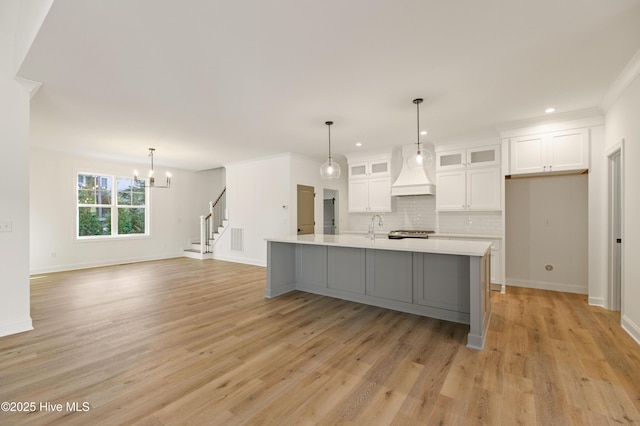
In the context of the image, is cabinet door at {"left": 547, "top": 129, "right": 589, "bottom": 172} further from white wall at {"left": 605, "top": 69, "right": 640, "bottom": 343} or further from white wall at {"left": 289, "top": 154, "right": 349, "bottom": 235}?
white wall at {"left": 289, "top": 154, "right": 349, "bottom": 235}

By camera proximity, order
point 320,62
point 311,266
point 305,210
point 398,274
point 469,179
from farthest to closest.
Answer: point 305,210, point 469,179, point 311,266, point 398,274, point 320,62

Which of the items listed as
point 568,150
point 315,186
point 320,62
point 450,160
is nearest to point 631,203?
point 568,150

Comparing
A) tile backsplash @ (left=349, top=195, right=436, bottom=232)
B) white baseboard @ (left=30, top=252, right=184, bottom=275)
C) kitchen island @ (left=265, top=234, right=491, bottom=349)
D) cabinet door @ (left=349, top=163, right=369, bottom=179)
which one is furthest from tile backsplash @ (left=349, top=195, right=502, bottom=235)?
white baseboard @ (left=30, top=252, right=184, bottom=275)

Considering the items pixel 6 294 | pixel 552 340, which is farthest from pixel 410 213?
pixel 6 294

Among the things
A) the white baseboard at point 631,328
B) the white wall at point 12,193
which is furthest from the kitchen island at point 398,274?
the white wall at point 12,193

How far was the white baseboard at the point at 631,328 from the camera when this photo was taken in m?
2.88

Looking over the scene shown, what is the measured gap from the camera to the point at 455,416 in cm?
184

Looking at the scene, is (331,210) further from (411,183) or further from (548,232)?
(548,232)

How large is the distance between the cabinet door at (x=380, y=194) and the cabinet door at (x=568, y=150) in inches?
109

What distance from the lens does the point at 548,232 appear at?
16.2 feet

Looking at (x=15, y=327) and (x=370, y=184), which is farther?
(x=370, y=184)

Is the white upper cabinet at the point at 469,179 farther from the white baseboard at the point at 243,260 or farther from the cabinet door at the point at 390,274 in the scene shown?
the white baseboard at the point at 243,260

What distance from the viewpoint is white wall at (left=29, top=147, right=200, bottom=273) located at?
632 centimetres

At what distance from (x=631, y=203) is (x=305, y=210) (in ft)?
18.0
